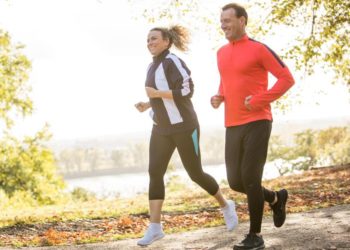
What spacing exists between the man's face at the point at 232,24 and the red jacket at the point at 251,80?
7cm

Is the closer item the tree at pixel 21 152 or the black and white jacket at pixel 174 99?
the black and white jacket at pixel 174 99

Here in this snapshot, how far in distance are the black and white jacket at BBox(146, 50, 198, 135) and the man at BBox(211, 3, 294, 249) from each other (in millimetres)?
512

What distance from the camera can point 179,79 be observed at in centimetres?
550

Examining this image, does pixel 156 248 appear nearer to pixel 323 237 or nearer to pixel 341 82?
pixel 323 237

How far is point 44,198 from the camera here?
35844mm

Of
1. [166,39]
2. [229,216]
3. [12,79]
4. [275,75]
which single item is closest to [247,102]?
[275,75]

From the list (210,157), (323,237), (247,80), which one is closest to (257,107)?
(247,80)

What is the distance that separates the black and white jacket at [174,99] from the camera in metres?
5.49

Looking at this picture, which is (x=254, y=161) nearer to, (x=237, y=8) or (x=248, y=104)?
(x=248, y=104)

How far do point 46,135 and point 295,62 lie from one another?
23.3 metres

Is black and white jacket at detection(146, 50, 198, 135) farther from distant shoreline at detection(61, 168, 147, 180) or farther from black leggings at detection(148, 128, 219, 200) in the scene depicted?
distant shoreline at detection(61, 168, 147, 180)

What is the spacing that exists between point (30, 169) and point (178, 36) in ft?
102

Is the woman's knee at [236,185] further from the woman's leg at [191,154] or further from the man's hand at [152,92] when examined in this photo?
the man's hand at [152,92]

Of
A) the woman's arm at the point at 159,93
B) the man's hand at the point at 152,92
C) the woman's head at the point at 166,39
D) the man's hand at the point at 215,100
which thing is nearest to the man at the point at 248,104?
the man's hand at the point at 215,100
